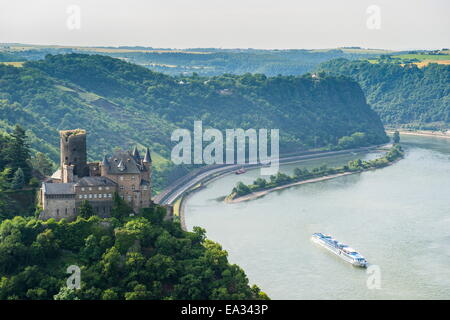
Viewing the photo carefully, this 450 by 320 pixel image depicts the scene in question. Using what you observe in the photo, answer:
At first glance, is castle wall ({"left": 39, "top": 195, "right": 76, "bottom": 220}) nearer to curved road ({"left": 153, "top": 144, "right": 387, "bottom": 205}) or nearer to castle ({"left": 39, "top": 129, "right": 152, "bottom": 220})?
castle ({"left": 39, "top": 129, "right": 152, "bottom": 220})

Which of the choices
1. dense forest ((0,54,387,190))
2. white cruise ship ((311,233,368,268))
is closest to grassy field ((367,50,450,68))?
dense forest ((0,54,387,190))

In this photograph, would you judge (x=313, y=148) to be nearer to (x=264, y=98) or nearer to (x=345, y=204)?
(x=264, y=98)

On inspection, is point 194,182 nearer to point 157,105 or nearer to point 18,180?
point 157,105

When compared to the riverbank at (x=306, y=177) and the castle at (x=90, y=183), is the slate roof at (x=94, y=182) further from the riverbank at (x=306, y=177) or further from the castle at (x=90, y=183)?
the riverbank at (x=306, y=177)

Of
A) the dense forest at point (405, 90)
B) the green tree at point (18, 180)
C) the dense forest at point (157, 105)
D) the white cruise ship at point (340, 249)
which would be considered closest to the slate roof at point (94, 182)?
the green tree at point (18, 180)

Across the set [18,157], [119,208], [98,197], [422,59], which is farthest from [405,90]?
[98,197]

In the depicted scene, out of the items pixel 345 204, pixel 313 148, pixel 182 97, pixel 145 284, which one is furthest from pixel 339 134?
pixel 145 284

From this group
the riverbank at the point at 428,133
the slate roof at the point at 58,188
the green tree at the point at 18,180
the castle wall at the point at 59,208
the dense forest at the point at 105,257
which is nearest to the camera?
the dense forest at the point at 105,257
